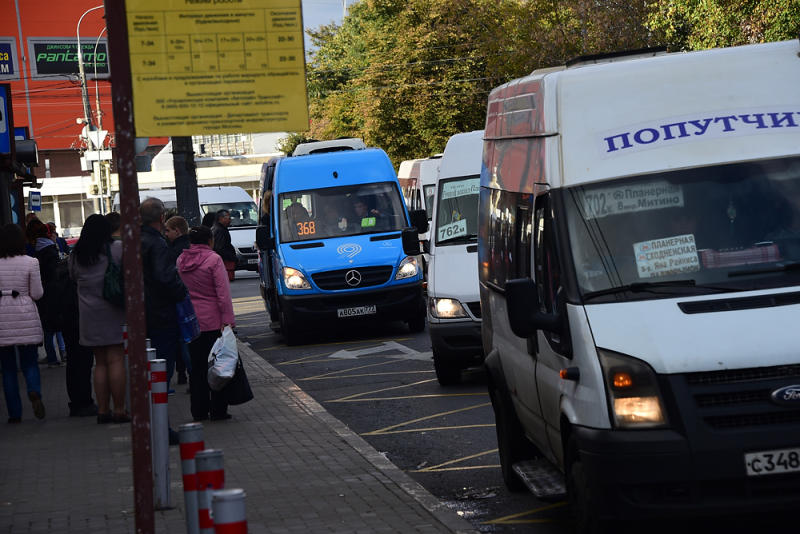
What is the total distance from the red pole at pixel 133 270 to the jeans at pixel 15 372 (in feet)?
22.3

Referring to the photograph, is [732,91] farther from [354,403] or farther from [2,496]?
[354,403]

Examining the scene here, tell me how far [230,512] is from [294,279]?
597 inches

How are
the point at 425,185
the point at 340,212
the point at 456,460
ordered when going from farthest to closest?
the point at 425,185 < the point at 340,212 < the point at 456,460

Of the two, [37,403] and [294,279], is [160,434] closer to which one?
[37,403]

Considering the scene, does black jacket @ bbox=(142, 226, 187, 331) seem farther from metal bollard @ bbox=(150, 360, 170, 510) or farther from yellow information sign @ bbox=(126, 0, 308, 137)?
yellow information sign @ bbox=(126, 0, 308, 137)

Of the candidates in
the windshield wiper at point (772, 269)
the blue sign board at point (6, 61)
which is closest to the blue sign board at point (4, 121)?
the blue sign board at point (6, 61)

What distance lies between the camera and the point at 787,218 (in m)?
6.39

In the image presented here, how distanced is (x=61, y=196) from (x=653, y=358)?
3356 inches

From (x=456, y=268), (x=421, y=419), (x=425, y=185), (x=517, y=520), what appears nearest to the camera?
(x=517, y=520)

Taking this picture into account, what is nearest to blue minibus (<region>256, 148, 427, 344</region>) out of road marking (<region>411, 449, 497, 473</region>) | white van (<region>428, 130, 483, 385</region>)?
white van (<region>428, 130, 483, 385</region>)

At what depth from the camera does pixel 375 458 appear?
31.8 feet

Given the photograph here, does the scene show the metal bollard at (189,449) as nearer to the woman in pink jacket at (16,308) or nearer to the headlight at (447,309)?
the woman in pink jacket at (16,308)

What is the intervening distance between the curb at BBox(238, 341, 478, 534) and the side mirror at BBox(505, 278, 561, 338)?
1.47 metres

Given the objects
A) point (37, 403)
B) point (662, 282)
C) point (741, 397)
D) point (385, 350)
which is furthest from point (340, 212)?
point (741, 397)
